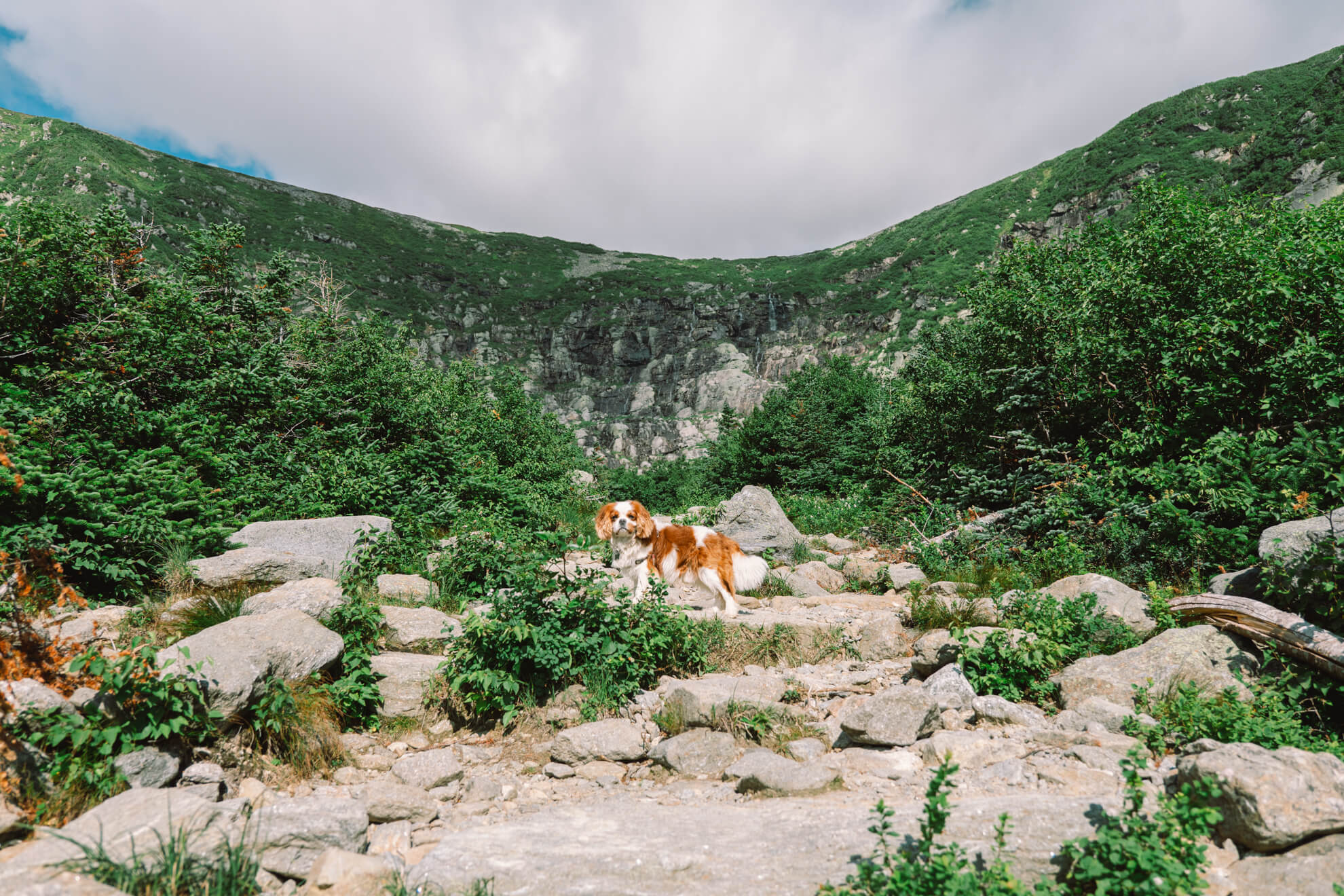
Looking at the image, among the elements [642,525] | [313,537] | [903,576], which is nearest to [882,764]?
[642,525]

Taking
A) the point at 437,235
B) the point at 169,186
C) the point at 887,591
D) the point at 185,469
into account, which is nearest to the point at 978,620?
the point at 887,591

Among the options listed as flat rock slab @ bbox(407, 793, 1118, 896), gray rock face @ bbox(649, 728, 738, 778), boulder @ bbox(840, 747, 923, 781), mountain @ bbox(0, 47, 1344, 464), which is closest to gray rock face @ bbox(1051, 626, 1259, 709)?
boulder @ bbox(840, 747, 923, 781)

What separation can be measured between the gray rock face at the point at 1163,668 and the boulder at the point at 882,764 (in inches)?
64.2

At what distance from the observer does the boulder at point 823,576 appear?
31.5ft

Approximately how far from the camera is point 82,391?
7.11m

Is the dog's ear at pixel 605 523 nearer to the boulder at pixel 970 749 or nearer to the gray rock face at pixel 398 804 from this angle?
the gray rock face at pixel 398 804

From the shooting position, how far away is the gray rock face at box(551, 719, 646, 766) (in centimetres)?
468

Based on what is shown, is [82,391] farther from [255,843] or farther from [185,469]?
[255,843]

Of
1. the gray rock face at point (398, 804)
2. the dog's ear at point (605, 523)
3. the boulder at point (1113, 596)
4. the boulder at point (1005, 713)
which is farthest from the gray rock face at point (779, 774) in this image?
the dog's ear at point (605, 523)

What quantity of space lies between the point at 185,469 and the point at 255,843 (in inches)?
255

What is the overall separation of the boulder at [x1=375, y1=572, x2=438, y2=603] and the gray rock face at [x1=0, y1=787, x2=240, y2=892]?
3805 millimetres

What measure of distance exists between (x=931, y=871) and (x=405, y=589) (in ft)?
21.8

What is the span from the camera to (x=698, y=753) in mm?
4492

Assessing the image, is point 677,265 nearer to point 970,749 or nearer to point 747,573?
point 747,573
